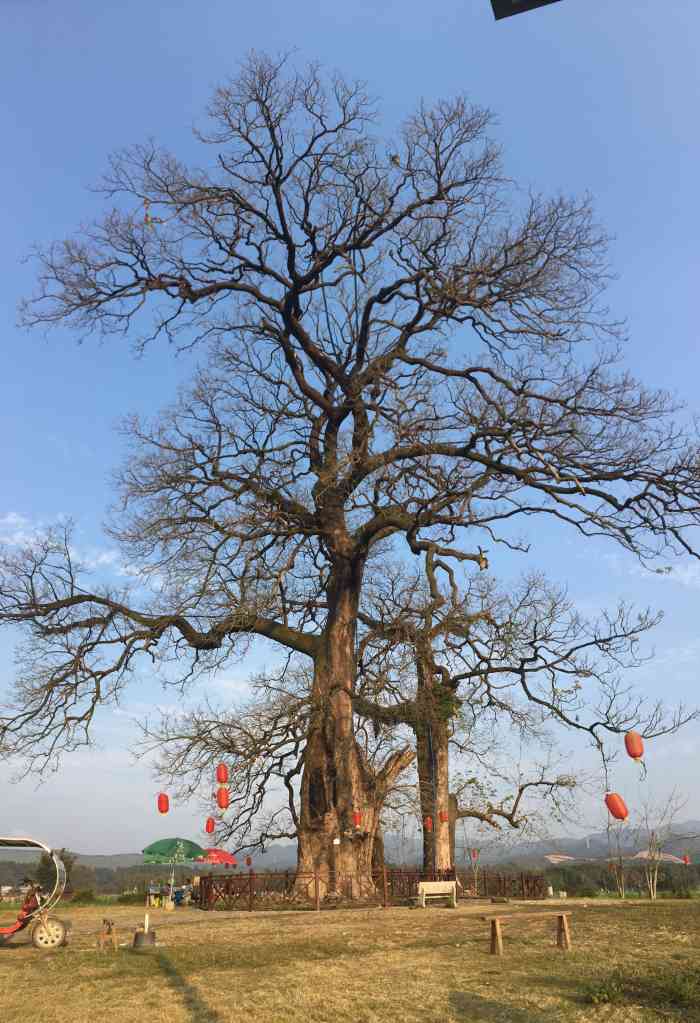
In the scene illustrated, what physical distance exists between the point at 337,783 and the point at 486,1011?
42.4 feet

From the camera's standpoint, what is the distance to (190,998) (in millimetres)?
8852

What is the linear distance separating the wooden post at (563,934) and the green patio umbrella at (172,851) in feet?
52.3

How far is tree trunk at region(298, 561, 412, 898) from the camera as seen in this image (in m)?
19.9

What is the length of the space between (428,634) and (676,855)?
15104 mm

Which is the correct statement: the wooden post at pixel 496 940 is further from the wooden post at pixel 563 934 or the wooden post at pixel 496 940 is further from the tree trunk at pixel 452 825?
the tree trunk at pixel 452 825

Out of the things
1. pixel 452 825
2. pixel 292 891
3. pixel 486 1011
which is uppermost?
pixel 452 825

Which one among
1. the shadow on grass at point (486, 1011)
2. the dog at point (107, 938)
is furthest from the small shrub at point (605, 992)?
the dog at point (107, 938)

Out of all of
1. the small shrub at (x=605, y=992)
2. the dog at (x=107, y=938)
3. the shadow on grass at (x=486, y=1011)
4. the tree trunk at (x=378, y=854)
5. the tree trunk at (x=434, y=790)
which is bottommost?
the shadow on grass at (x=486, y=1011)

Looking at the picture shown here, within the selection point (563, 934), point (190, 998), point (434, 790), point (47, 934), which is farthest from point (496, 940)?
point (434, 790)

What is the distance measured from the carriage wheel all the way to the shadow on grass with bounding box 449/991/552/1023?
24.2ft

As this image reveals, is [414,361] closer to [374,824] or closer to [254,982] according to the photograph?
[374,824]

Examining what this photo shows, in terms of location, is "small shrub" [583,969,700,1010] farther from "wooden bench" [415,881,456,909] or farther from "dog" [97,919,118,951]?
"wooden bench" [415,881,456,909]

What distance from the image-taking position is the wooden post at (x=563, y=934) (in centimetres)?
1127

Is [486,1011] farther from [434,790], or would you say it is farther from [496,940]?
[434,790]
